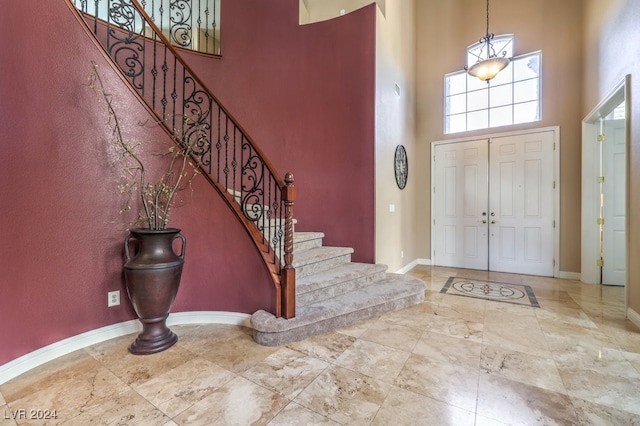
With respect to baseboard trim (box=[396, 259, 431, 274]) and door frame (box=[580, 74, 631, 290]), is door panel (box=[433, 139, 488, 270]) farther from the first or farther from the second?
door frame (box=[580, 74, 631, 290])

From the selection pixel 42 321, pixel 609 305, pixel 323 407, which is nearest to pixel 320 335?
pixel 323 407

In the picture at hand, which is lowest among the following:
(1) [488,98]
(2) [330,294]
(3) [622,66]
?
(2) [330,294]

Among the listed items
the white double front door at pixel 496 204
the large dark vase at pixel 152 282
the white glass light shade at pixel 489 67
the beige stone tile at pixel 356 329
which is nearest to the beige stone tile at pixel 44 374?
the large dark vase at pixel 152 282

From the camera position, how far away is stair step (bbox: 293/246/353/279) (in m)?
2.98

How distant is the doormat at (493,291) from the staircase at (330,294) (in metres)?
0.85

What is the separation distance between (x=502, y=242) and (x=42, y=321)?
6.05 m

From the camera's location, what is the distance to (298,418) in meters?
1.47

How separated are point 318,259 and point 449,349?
156cm

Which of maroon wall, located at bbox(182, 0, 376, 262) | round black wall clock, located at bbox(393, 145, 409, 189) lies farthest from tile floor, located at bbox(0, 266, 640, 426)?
round black wall clock, located at bbox(393, 145, 409, 189)

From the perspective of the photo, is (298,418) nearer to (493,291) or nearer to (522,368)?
(522,368)

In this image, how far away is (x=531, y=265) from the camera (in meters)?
4.56

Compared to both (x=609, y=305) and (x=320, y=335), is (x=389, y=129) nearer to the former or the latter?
(x=320, y=335)

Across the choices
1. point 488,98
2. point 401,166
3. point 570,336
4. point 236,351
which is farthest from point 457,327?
point 488,98

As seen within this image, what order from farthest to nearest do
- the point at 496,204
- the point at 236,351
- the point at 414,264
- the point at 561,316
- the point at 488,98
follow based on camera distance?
the point at 414,264
the point at 488,98
the point at 496,204
the point at 561,316
the point at 236,351
